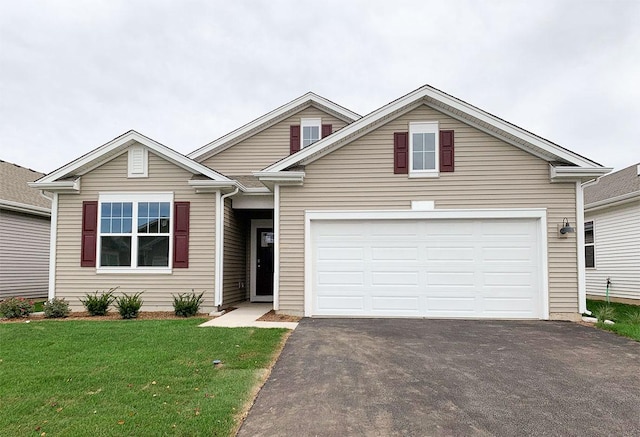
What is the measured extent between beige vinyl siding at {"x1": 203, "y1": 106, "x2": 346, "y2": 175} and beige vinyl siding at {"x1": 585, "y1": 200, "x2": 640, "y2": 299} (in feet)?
30.4

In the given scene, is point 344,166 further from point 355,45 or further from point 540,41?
point 540,41

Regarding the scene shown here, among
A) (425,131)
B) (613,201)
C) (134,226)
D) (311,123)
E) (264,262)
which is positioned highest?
(311,123)

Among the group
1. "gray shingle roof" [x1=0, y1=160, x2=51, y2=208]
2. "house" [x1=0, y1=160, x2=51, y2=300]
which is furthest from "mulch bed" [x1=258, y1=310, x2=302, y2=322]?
"gray shingle roof" [x1=0, y1=160, x2=51, y2=208]

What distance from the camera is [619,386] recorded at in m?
4.67

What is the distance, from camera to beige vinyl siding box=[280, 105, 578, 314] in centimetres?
903

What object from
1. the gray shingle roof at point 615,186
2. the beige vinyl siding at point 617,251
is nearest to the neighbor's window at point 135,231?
the gray shingle roof at point 615,186

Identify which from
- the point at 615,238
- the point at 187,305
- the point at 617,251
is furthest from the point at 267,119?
the point at 617,251

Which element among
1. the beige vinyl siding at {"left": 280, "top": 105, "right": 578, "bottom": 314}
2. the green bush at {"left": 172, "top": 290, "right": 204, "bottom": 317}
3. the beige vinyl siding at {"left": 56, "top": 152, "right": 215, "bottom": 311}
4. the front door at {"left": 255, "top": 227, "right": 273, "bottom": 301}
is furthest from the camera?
the front door at {"left": 255, "top": 227, "right": 273, "bottom": 301}

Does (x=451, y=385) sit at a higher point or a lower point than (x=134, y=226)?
lower

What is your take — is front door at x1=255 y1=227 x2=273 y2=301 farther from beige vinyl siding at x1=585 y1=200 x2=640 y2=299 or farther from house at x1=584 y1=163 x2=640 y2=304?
beige vinyl siding at x1=585 y1=200 x2=640 y2=299

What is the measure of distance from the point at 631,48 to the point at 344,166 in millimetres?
12920

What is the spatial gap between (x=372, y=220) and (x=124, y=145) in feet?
21.0

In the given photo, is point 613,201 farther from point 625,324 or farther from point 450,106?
point 450,106

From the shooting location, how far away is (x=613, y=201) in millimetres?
12984
